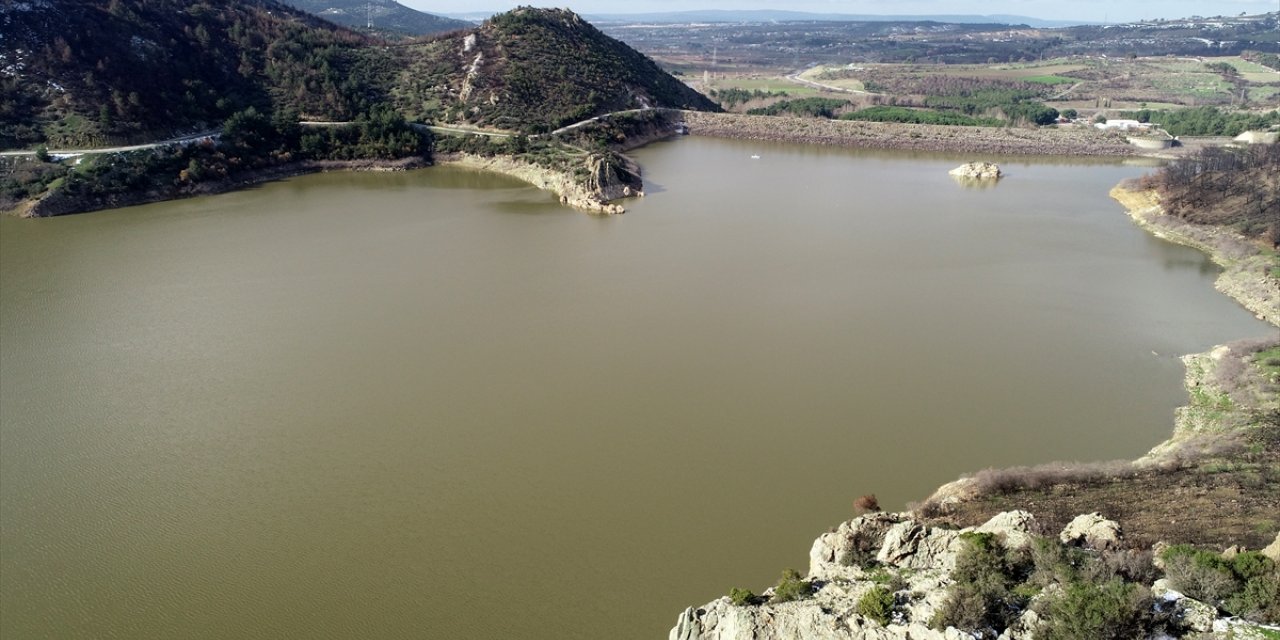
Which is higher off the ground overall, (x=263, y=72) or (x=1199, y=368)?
(x=263, y=72)

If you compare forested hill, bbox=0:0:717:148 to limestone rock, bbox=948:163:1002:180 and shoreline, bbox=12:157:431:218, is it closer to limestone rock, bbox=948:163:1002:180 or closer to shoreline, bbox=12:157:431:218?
shoreline, bbox=12:157:431:218

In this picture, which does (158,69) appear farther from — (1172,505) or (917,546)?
(1172,505)

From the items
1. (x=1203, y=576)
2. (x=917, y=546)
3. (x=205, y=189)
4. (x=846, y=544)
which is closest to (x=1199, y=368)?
(x=1203, y=576)

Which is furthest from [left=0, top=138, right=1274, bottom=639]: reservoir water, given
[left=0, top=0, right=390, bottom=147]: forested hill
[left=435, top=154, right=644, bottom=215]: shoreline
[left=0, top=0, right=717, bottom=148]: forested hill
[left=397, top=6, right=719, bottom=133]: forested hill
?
[left=397, top=6, right=719, bottom=133]: forested hill

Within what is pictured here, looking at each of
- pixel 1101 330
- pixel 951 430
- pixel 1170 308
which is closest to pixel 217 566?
pixel 951 430

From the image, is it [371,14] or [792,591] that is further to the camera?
[371,14]

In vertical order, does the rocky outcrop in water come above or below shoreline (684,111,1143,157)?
below

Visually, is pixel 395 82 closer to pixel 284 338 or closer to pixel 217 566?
pixel 284 338
